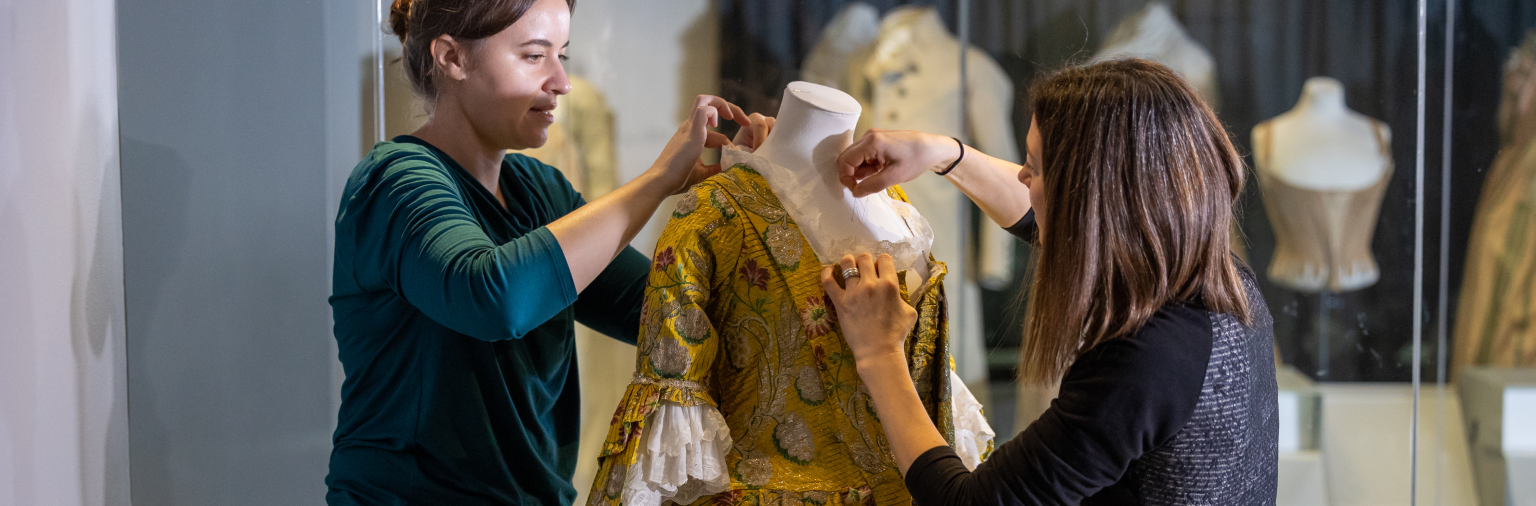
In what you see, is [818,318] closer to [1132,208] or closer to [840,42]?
[1132,208]

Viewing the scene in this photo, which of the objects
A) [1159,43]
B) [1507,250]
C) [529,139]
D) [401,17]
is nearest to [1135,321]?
[529,139]

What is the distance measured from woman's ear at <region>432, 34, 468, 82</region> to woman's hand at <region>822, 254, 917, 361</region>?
61 cm

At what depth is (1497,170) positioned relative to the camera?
8.82 feet

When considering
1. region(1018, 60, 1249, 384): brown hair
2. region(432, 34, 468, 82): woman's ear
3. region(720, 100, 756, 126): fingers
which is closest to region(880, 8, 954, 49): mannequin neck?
region(720, 100, 756, 126): fingers

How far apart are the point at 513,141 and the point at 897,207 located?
0.56 meters

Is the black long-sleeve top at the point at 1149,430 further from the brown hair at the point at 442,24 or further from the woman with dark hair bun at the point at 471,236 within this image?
the brown hair at the point at 442,24

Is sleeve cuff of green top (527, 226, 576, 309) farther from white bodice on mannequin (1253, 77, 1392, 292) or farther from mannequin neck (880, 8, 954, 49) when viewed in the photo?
white bodice on mannequin (1253, 77, 1392, 292)

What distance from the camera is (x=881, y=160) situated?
1.30m

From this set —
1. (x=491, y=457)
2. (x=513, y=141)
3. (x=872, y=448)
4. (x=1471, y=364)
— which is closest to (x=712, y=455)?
(x=872, y=448)

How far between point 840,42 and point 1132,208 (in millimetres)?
1689

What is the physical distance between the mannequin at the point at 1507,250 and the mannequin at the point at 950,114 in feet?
4.22

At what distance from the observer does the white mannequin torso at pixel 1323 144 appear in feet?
8.89

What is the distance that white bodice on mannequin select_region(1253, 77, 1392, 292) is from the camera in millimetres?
2715

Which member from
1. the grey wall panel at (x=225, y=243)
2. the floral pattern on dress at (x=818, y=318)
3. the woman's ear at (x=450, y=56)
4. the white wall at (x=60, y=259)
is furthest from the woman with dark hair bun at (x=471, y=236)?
the grey wall panel at (x=225, y=243)
